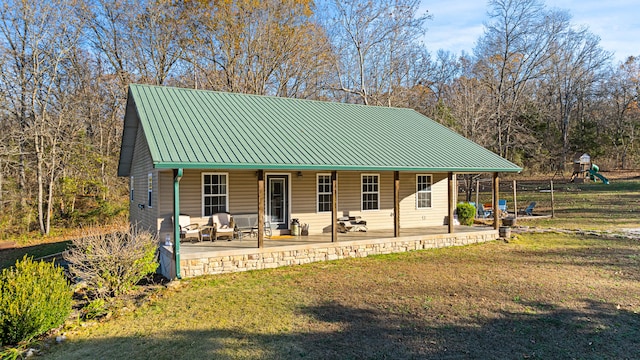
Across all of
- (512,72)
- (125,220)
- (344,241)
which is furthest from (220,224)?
(512,72)

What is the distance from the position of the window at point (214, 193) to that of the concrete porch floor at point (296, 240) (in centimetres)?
96

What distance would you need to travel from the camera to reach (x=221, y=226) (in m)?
11.4

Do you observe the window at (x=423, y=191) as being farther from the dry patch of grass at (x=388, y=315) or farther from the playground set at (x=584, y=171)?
the playground set at (x=584, y=171)

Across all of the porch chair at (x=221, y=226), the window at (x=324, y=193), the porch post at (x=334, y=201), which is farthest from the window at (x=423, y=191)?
the porch chair at (x=221, y=226)

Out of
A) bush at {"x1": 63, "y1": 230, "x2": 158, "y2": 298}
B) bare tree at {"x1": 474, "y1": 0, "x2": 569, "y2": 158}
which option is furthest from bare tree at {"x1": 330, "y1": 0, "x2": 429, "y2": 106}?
bush at {"x1": 63, "y1": 230, "x2": 158, "y2": 298}

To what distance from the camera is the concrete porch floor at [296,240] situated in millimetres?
10000

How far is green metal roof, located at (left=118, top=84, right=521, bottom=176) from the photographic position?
385 inches

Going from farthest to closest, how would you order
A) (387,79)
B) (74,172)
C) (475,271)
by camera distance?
(387,79), (74,172), (475,271)

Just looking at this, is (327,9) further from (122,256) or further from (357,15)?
(122,256)

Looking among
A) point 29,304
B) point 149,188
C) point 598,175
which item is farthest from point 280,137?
point 598,175

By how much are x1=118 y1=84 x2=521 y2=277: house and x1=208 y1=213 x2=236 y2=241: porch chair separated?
35 cm

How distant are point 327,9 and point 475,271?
22095 millimetres

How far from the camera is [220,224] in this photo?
11.4 m

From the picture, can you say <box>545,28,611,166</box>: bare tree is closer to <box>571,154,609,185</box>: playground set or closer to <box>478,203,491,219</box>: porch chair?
<box>571,154,609,185</box>: playground set
